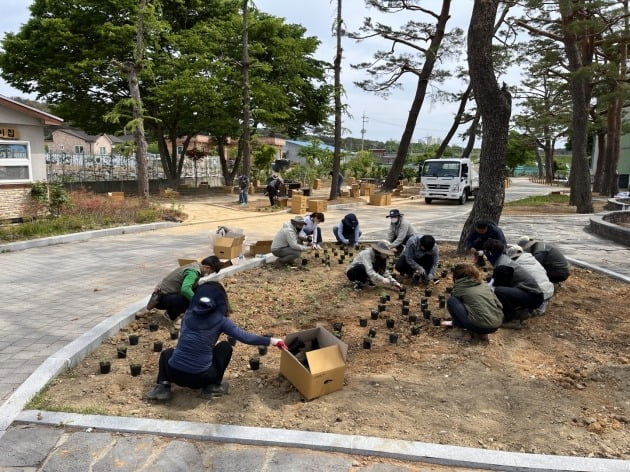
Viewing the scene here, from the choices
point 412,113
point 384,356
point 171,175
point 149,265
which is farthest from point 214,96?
point 384,356

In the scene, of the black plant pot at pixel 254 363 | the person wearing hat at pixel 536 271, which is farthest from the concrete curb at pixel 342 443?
the person wearing hat at pixel 536 271

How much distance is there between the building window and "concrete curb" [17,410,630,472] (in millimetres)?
10810

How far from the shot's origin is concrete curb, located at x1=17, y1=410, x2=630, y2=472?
3125 mm

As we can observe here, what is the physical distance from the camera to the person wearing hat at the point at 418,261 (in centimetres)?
725

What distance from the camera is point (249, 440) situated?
3373 millimetres

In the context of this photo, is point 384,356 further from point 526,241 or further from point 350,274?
point 526,241

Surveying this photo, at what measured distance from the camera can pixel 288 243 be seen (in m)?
8.34

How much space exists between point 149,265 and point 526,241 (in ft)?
21.2

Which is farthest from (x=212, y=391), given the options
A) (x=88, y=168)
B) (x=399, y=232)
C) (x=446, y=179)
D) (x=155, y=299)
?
(x=88, y=168)

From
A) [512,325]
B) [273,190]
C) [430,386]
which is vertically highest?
[273,190]

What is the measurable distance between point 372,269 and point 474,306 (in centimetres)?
214

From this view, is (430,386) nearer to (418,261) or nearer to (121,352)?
(121,352)

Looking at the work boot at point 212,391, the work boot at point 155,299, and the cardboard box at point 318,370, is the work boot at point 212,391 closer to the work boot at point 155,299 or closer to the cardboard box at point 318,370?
the cardboard box at point 318,370

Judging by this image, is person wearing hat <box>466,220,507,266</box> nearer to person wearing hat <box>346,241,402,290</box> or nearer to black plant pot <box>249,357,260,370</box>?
person wearing hat <box>346,241,402,290</box>
